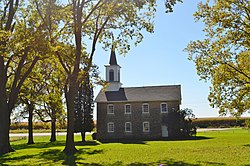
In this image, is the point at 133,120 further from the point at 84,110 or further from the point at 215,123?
the point at 215,123

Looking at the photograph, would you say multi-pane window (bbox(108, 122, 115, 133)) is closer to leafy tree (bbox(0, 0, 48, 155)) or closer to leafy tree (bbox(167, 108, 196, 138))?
leafy tree (bbox(167, 108, 196, 138))

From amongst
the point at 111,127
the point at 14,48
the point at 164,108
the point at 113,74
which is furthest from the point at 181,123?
the point at 14,48

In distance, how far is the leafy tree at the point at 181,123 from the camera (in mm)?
44000

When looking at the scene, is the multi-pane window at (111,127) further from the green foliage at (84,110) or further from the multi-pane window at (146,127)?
the green foliage at (84,110)

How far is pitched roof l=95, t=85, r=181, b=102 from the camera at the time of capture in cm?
4738

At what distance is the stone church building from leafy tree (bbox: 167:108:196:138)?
2.52ft

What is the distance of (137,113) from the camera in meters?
47.5

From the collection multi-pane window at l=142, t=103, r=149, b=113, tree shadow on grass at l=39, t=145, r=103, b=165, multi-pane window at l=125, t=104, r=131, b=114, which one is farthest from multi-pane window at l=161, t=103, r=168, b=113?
tree shadow on grass at l=39, t=145, r=103, b=165

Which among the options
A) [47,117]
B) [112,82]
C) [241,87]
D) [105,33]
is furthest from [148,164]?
[112,82]

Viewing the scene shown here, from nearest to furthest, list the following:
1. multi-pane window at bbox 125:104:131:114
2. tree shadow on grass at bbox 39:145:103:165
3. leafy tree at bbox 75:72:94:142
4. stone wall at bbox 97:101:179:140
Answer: tree shadow on grass at bbox 39:145:103:165
leafy tree at bbox 75:72:94:142
stone wall at bbox 97:101:179:140
multi-pane window at bbox 125:104:131:114

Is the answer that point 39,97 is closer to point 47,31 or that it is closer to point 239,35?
point 47,31

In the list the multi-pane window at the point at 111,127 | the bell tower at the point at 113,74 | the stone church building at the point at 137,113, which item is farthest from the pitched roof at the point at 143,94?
the multi-pane window at the point at 111,127

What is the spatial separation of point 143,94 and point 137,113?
3117mm

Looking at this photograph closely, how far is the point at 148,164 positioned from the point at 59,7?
38.5ft
